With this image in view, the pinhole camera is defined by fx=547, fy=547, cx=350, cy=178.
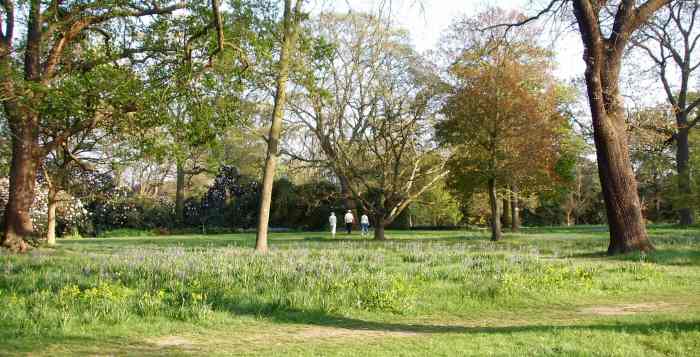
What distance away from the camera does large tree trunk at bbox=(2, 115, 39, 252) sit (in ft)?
51.9

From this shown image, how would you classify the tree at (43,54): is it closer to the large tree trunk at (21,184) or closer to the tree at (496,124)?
the large tree trunk at (21,184)

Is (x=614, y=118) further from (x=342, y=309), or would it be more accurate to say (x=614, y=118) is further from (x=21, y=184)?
(x=21, y=184)

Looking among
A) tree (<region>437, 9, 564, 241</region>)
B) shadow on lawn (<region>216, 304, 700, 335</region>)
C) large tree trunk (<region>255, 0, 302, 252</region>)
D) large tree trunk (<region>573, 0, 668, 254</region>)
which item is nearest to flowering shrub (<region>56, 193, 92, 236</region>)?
large tree trunk (<region>255, 0, 302, 252</region>)

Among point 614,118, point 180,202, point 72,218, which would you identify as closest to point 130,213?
point 180,202

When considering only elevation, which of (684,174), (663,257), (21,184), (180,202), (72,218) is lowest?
(663,257)

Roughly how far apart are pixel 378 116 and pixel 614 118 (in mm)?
15344

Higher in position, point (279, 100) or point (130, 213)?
point (279, 100)

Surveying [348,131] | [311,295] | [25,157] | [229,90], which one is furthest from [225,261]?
[348,131]

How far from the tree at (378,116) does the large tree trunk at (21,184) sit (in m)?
13.9

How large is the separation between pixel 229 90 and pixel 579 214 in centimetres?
4686

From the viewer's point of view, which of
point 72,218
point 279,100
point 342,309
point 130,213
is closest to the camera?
point 342,309

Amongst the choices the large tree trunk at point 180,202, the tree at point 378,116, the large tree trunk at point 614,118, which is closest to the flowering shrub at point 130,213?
the large tree trunk at point 180,202

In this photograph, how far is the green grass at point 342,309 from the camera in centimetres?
560

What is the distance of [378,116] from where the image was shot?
29.8 meters
